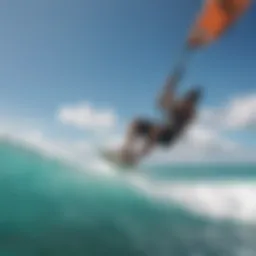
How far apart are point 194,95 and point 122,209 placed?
0.85m

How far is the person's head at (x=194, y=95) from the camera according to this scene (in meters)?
2.45

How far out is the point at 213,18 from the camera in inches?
94.7

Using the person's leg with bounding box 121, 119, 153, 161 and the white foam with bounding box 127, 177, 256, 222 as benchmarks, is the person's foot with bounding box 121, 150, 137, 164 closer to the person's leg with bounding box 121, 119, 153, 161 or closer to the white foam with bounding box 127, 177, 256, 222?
the person's leg with bounding box 121, 119, 153, 161

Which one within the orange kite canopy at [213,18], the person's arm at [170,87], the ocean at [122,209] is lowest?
the ocean at [122,209]

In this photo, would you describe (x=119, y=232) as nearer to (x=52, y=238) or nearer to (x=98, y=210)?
(x=98, y=210)

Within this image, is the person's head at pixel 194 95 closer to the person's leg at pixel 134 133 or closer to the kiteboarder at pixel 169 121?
the kiteboarder at pixel 169 121

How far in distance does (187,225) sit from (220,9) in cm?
136

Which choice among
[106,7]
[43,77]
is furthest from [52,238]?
[106,7]

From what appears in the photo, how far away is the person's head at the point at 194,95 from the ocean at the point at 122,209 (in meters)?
0.42

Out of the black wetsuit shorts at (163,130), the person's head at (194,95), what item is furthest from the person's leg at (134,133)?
the person's head at (194,95)

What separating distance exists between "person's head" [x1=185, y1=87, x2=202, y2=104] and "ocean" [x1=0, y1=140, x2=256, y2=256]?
42 cm

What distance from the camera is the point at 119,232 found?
239cm

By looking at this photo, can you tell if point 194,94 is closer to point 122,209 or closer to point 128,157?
point 128,157

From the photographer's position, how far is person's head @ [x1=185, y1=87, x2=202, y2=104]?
2.45 m
